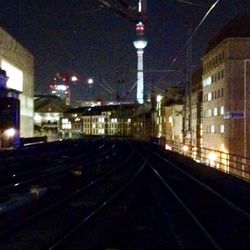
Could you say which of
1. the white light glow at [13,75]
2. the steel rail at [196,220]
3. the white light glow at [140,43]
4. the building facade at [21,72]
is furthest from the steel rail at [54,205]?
the white light glow at [140,43]

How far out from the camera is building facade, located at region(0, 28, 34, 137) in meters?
72.9

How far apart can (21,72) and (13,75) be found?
271 inches

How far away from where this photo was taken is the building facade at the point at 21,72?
72.9m

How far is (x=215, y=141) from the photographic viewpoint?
84.2 m

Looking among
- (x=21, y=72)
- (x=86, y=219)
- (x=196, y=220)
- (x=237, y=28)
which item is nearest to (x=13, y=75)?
(x=21, y=72)

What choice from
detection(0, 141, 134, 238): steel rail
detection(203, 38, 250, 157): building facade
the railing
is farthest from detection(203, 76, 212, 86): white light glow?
detection(0, 141, 134, 238): steel rail

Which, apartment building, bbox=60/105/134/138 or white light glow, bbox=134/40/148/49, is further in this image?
white light glow, bbox=134/40/148/49

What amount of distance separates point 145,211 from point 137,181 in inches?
430

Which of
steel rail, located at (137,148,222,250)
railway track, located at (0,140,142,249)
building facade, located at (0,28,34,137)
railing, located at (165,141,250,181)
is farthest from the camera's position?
building facade, located at (0,28,34,137)

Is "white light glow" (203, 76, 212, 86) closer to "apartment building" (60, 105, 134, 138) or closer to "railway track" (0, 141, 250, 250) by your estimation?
"apartment building" (60, 105, 134, 138)

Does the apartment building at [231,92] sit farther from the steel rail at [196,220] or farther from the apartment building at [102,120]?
the apartment building at [102,120]

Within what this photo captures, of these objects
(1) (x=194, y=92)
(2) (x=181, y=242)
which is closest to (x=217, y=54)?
(1) (x=194, y=92)

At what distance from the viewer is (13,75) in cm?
7812

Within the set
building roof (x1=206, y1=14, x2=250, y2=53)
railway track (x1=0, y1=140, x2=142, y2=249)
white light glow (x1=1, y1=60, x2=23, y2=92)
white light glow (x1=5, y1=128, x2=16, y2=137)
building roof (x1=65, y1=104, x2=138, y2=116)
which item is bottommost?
railway track (x1=0, y1=140, x2=142, y2=249)
